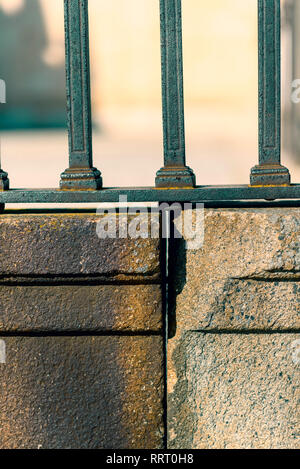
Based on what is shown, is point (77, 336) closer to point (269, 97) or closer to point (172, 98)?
point (172, 98)

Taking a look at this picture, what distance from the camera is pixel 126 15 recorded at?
618 inches

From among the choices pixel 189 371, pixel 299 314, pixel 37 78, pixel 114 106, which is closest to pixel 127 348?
pixel 189 371

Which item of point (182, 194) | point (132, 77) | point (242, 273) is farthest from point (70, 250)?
point (132, 77)

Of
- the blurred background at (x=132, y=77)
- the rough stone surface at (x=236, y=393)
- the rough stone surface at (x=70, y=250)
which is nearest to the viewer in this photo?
the rough stone surface at (x=70, y=250)

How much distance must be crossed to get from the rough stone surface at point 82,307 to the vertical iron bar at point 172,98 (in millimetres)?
384

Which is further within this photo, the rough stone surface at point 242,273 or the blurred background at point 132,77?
the blurred background at point 132,77

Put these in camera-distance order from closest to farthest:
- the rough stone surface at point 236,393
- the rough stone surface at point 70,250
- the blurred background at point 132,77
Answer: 1. the rough stone surface at point 70,250
2. the rough stone surface at point 236,393
3. the blurred background at point 132,77

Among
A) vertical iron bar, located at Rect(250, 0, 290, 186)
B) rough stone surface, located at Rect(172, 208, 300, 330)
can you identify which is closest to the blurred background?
vertical iron bar, located at Rect(250, 0, 290, 186)

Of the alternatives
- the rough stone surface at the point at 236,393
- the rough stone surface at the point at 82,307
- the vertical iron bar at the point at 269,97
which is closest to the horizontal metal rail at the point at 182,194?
the vertical iron bar at the point at 269,97

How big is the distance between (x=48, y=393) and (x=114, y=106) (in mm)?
14248

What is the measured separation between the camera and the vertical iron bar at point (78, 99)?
80.9 inches

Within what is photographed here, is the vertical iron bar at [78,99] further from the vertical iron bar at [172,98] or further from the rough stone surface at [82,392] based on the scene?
the rough stone surface at [82,392]

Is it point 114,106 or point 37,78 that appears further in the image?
point 37,78

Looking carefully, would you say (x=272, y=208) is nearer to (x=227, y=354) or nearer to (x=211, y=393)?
(x=227, y=354)
